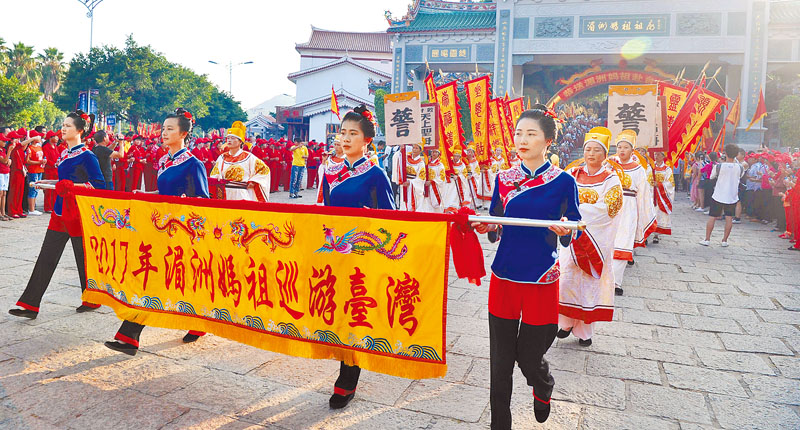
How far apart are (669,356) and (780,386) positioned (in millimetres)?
692

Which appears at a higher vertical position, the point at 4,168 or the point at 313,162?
the point at 313,162

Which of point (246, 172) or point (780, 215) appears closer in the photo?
point (246, 172)

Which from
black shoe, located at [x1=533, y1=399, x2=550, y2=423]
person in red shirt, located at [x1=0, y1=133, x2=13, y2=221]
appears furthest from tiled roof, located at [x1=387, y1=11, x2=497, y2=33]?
black shoe, located at [x1=533, y1=399, x2=550, y2=423]

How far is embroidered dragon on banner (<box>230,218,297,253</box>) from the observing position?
3076 millimetres

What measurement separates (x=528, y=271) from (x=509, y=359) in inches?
17.4

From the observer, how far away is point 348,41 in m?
48.9

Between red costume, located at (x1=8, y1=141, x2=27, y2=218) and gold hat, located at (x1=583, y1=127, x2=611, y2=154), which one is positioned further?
red costume, located at (x1=8, y1=141, x2=27, y2=218)

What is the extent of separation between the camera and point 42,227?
360 inches

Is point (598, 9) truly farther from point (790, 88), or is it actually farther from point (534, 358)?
point (534, 358)

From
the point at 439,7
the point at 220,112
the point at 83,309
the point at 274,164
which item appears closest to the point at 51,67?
the point at 220,112

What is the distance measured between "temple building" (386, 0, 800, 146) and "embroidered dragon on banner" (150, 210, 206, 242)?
19850mm

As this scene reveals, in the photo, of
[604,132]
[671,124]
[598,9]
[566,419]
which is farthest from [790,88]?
[566,419]

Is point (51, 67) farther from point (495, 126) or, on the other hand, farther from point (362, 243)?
point (362, 243)

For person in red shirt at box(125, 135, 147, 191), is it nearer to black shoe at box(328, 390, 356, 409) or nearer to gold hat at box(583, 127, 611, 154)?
gold hat at box(583, 127, 611, 154)
